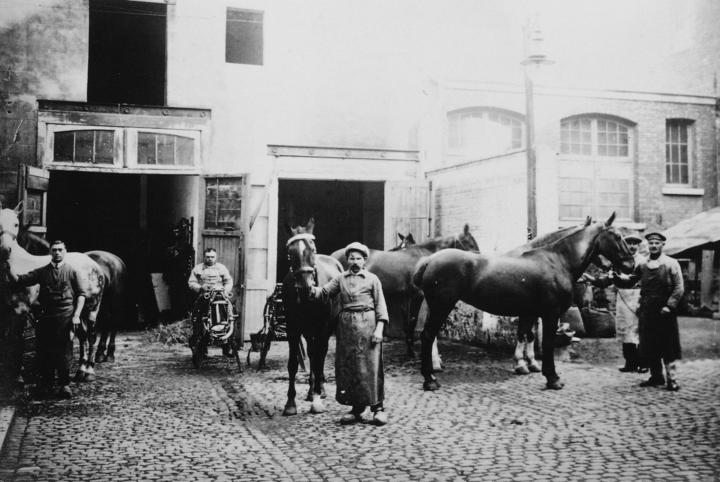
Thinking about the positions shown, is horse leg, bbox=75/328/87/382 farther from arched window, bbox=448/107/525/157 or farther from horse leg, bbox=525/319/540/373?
arched window, bbox=448/107/525/157

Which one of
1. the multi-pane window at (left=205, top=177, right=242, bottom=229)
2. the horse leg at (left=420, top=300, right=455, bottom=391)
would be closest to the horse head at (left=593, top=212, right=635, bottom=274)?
the horse leg at (left=420, top=300, right=455, bottom=391)

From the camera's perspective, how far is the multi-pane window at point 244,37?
12.6 metres

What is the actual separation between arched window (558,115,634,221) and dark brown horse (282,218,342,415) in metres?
11.5

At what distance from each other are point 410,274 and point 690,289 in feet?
22.4

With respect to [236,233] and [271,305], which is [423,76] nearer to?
[236,233]

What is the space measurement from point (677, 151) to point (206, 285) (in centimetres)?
1416

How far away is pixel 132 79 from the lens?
45.2 ft

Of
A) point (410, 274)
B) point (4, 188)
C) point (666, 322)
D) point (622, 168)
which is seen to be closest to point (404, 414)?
point (666, 322)

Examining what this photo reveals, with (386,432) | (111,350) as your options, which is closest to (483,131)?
(111,350)

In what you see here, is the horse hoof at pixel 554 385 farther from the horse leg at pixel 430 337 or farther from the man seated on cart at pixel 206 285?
the man seated on cart at pixel 206 285

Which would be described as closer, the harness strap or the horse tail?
the harness strap

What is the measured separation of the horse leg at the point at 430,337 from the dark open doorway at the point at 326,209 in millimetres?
8421

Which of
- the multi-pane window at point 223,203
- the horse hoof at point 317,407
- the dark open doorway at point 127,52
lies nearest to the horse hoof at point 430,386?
the horse hoof at point 317,407

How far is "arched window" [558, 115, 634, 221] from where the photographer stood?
16.9 m
